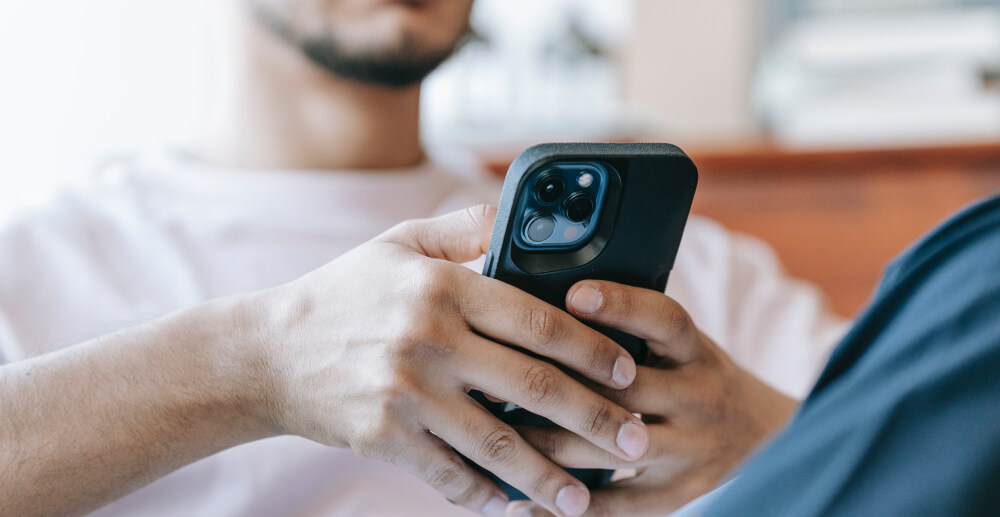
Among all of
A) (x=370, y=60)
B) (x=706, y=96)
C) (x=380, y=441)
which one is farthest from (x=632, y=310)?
(x=706, y=96)

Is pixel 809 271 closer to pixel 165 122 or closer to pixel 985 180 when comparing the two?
pixel 985 180

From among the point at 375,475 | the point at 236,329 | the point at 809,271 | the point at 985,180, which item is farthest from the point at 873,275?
the point at 236,329

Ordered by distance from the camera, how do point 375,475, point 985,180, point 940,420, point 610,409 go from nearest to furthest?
point 940,420
point 610,409
point 375,475
point 985,180

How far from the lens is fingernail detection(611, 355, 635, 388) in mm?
361

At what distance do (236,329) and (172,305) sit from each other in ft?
0.64

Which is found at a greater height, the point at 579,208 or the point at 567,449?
the point at 579,208

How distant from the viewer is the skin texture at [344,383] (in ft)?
1.13

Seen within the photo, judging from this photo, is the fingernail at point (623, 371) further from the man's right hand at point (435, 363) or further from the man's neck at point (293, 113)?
the man's neck at point (293, 113)

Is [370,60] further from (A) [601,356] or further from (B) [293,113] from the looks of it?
(A) [601,356]

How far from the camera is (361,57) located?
0.62 metres

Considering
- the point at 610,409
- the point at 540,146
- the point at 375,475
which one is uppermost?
the point at 540,146

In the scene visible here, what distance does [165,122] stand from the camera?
3.43 ft

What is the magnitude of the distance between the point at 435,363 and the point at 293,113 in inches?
15.5

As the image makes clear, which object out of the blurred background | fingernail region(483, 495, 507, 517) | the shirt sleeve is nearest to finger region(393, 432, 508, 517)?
fingernail region(483, 495, 507, 517)
